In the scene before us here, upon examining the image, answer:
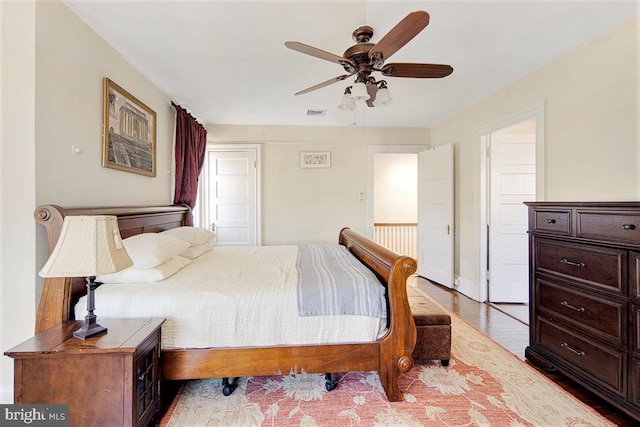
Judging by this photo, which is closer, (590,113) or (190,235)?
(590,113)

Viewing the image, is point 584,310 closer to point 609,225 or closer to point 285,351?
point 609,225

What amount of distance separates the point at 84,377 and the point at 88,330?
8.0 inches

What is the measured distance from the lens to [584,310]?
1783 mm

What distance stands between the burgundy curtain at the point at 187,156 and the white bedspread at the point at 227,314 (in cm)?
204

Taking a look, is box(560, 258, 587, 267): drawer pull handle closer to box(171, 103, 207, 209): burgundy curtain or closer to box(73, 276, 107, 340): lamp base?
box(73, 276, 107, 340): lamp base

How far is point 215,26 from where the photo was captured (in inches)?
79.5

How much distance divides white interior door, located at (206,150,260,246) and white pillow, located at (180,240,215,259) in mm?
1392

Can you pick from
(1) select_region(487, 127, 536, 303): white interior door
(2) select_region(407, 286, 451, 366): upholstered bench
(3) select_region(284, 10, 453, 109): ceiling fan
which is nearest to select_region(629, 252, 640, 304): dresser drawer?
(2) select_region(407, 286, 451, 366): upholstered bench

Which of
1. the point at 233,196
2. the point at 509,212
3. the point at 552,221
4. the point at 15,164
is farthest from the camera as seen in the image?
the point at 233,196

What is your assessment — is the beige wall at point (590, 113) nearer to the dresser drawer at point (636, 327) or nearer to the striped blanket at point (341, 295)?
the dresser drawer at point (636, 327)

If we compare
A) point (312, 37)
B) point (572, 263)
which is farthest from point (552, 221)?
point (312, 37)

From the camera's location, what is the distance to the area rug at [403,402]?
1.57m

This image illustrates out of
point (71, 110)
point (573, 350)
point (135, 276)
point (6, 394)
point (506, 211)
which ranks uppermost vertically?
point (71, 110)

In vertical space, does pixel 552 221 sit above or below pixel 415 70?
below
